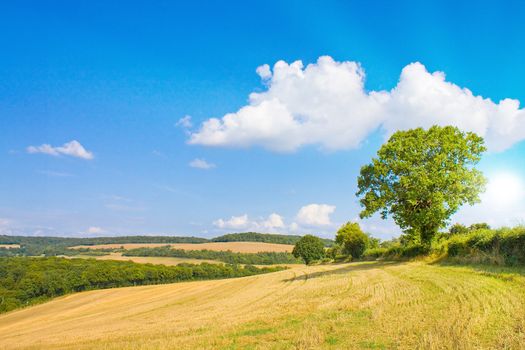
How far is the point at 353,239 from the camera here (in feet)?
266

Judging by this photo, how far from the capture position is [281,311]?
650 inches

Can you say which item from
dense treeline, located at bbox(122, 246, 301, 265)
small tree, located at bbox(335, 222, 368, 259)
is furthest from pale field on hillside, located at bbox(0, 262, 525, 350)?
dense treeline, located at bbox(122, 246, 301, 265)

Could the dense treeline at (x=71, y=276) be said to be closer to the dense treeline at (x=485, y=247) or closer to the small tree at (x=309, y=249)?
the small tree at (x=309, y=249)

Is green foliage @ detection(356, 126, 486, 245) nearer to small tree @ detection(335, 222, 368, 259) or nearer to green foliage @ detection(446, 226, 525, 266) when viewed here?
green foliage @ detection(446, 226, 525, 266)

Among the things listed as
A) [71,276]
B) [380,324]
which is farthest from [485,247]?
[71,276]

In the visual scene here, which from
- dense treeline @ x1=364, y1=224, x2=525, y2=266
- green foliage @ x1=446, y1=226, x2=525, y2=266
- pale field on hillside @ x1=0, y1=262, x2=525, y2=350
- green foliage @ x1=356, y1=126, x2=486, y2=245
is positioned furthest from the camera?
green foliage @ x1=356, y1=126, x2=486, y2=245

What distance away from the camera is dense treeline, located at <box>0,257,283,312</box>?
318ft

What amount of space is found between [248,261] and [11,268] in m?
94.6

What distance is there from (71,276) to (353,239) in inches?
3283

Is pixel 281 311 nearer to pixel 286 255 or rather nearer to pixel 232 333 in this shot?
pixel 232 333

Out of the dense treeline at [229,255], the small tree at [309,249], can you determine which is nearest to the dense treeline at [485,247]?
the small tree at [309,249]

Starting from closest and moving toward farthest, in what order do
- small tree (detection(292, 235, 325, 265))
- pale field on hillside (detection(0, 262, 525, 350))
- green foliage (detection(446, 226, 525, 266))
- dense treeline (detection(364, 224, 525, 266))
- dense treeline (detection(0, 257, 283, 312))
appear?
pale field on hillside (detection(0, 262, 525, 350)) → green foliage (detection(446, 226, 525, 266)) → dense treeline (detection(364, 224, 525, 266)) → dense treeline (detection(0, 257, 283, 312)) → small tree (detection(292, 235, 325, 265))

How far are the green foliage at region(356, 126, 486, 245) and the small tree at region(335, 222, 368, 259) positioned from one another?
44.9m

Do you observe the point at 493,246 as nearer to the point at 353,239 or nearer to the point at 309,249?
the point at 353,239
